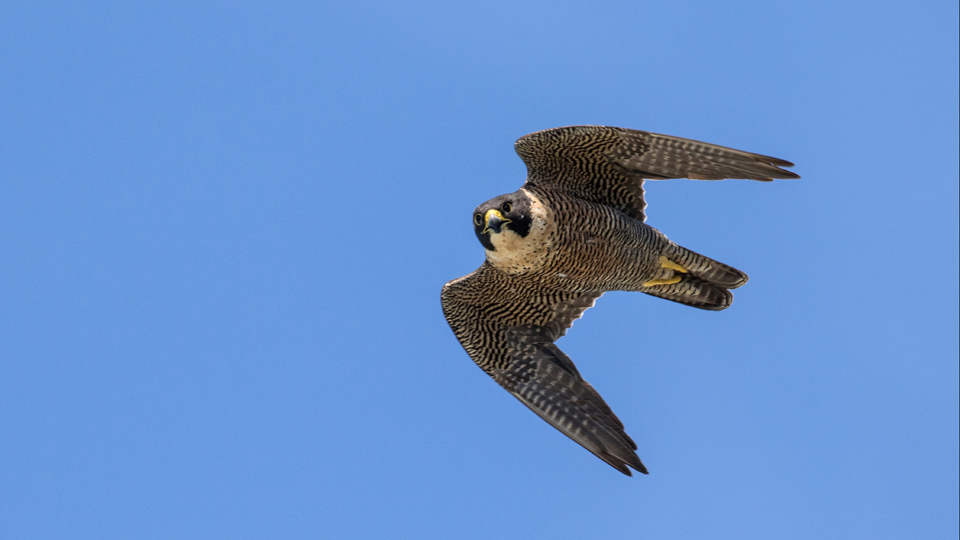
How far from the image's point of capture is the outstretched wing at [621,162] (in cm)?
1159

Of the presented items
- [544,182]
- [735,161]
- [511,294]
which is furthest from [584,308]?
[735,161]

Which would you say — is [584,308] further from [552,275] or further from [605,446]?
[605,446]

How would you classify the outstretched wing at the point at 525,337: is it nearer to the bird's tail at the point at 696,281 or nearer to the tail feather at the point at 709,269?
the bird's tail at the point at 696,281

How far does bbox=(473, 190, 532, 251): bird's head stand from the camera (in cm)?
1159

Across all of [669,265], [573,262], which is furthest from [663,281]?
[573,262]

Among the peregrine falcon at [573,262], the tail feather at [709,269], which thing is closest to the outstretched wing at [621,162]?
the peregrine falcon at [573,262]

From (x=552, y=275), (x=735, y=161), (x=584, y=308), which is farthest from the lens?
(x=584, y=308)

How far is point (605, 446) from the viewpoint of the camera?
39.8 feet

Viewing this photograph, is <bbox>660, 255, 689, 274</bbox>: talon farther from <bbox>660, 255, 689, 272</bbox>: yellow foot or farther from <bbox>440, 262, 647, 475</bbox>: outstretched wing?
<bbox>440, 262, 647, 475</bbox>: outstretched wing

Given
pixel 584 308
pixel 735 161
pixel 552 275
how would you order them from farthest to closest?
pixel 584 308 → pixel 552 275 → pixel 735 161

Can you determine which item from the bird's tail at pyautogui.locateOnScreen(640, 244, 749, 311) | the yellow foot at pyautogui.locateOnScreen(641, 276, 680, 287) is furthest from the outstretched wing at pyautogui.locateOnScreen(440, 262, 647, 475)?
the bird's tail at pyautogui.locateOnScreen(640, 244, 749, 311)

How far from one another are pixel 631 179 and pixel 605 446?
3363 mm

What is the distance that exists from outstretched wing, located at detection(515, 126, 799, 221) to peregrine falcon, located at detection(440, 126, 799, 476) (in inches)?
0.5

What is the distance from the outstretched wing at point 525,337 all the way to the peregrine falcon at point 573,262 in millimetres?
13
